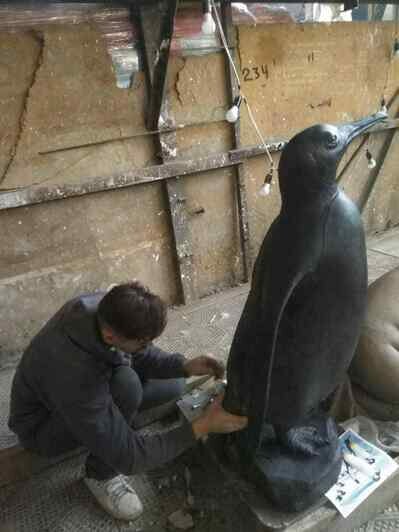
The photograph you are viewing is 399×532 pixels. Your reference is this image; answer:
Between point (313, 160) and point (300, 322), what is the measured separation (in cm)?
45

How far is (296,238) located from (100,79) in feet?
6.23

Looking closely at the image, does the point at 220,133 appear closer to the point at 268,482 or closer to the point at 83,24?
the point at 83,24

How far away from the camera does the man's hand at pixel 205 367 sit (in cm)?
170

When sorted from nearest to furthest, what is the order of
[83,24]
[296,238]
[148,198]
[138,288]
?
[296,238], [138,288], [83,24], [148,198]

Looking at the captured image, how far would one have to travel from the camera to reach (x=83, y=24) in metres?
2.34

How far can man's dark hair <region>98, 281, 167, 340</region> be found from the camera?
1258mm

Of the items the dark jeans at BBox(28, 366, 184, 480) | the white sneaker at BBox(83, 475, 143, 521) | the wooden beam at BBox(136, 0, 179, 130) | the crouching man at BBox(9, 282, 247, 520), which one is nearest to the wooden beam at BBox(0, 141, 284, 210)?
the wooden beam at BBox(136, 0, 179, 130)

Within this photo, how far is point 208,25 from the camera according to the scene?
239cm

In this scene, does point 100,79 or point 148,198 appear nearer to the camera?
point 100,79

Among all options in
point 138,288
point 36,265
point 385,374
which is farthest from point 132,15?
point 385,374

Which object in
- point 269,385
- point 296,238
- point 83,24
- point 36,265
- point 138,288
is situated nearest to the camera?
point 296,238

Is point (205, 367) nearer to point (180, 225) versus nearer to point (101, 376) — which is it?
point (101, 376)

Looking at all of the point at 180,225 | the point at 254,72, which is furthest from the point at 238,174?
the point at 254,72

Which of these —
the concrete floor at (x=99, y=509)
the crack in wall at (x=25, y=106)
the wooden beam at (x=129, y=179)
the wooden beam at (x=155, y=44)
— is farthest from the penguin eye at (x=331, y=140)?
the crack in wall at (x=25, y=106)
